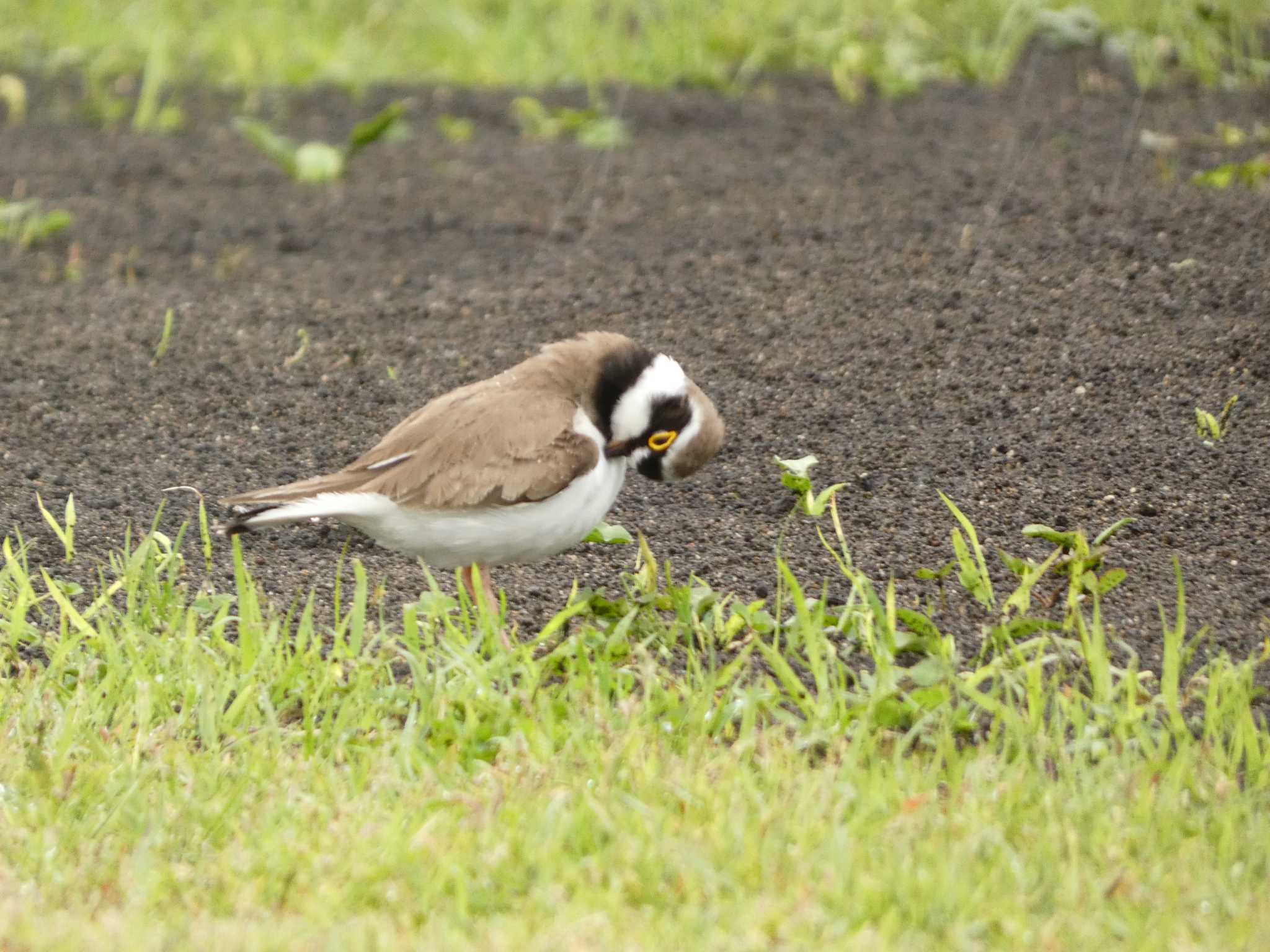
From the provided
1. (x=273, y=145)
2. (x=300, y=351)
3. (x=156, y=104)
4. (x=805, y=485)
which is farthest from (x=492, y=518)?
(x=156, y=104)

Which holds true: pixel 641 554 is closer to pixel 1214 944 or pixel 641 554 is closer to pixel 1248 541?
pixel 1248 541

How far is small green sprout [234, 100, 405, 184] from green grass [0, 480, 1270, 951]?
3.89m

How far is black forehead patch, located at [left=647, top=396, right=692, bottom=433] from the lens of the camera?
4.55 meters

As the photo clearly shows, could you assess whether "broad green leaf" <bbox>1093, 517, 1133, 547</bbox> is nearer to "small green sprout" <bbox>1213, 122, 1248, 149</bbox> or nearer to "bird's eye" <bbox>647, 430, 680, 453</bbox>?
"bird's eye" <bbox>647, 430, 680, 453</bbox>

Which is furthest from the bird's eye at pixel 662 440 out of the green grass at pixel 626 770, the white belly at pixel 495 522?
the green grass at pixel 626 770

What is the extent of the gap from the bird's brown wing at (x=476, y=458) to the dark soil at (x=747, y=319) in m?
0.64

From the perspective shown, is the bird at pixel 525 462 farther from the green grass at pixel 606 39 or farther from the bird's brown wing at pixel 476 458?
the green grass at pixel 606 39

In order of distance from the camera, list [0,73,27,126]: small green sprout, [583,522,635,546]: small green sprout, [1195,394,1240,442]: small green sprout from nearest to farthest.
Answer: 1. [583,522,635,546]: small green sprout
2. [1195,394,1240,442]: small green sprout
3. [0,73,27,126]: small green sprout

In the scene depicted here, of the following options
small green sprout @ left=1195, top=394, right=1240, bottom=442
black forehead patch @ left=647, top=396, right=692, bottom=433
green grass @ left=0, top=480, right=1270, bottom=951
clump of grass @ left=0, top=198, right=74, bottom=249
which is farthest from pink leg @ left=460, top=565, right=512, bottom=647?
clump of grass @ left=0, top=198, right=74, bottom=249

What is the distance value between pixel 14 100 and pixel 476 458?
6.81 metres

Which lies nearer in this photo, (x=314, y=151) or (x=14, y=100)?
(x=314, y=151)

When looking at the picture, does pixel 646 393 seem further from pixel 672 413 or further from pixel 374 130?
pixel 374 130

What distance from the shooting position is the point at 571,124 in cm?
930

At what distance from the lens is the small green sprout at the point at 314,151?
8.59 metres
